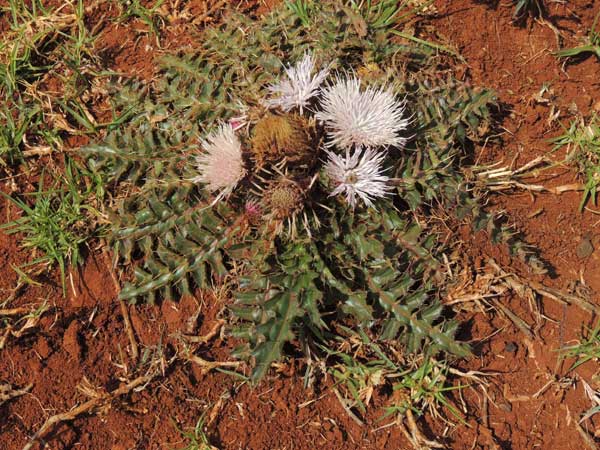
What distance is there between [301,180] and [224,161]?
0.37m

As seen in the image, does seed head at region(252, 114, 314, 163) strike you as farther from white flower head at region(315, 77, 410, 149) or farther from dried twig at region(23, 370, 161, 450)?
dried twig at region(23, 370, 161, 450)

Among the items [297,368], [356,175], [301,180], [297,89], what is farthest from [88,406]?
[297,89]

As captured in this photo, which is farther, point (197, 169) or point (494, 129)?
point (494, 129)

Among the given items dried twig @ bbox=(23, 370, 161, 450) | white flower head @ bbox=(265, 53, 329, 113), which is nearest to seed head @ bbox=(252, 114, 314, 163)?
white flower head @ bbox=(265, 53, 329, 113)

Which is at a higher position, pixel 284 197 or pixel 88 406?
pixel 284 197

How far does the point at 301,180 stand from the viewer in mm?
2812

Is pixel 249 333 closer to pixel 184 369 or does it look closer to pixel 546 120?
pixel 184 369

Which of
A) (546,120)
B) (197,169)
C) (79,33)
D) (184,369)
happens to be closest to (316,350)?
(184,369)

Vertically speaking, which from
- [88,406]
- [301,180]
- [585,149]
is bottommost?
[88,406]

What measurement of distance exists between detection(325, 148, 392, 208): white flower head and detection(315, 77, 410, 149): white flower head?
68 mm

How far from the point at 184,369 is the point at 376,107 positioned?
5.44 feet

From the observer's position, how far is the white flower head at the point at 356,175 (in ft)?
9.08

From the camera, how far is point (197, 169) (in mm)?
3092

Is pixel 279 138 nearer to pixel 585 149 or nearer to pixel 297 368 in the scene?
pixel 297 368
